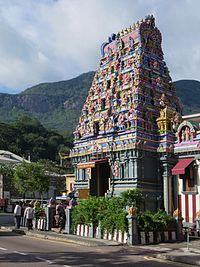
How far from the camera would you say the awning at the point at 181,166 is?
23989mm

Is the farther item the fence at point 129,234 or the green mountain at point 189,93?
the green mountain at point 189,93

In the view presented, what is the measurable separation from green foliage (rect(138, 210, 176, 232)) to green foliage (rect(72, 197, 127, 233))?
2.58 ft

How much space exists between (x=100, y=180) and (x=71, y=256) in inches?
627

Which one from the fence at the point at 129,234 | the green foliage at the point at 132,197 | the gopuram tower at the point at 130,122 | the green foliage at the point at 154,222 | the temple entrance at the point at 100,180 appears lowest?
the fence at the point at 129,234

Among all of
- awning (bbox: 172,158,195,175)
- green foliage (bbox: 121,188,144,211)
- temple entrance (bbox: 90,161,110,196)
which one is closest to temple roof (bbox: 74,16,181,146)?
temple entrance (bbox: 90,161,110,196)

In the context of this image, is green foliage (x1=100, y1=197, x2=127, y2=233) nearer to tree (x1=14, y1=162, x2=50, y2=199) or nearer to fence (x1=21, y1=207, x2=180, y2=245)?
fence (x1=21, y1=207, x2=180, y2=245)

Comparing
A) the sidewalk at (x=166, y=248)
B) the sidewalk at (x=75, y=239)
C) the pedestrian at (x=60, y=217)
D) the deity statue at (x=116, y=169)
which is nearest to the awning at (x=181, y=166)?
the deity statue at (x=116, y=169)

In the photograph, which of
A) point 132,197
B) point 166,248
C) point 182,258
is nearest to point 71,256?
point 182,258

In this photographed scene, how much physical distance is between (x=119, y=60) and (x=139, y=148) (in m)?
6.99

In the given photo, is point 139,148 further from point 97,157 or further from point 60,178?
point 60,178

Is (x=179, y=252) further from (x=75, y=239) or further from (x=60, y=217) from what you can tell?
(x=60, y=217)

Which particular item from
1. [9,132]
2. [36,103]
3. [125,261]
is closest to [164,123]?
[125,261]

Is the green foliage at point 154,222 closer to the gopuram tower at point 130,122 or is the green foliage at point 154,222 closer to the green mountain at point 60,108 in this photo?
the gopuram tower at point 130,122

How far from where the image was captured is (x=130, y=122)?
26.1 m
